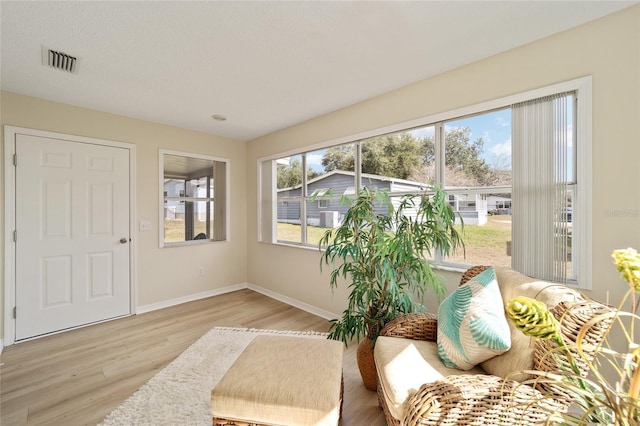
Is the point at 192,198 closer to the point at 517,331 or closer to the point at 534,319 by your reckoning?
the point at 517,331

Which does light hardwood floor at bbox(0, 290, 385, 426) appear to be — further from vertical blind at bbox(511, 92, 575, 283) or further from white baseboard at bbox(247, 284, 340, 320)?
vertical blind at bbox(511, 92, 575, 283)

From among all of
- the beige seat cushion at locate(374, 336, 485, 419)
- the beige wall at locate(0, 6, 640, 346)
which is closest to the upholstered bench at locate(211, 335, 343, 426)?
the beige seat cushion at locate(374, 336, 485, 419)

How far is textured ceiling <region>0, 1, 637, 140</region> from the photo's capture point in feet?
4.89

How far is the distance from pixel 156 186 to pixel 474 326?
3.70m

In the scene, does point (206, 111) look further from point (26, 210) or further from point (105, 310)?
point (105, 310)

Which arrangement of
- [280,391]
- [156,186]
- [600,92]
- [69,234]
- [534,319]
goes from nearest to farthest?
[534,319], [280,391], [600,92], [69,234], [156,186]

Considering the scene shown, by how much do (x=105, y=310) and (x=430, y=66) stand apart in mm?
4170

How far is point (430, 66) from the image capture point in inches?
81.2

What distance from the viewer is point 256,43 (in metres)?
1.78

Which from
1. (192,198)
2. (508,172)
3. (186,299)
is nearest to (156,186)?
(192,198)

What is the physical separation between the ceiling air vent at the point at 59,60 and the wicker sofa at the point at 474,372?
9.73 ft

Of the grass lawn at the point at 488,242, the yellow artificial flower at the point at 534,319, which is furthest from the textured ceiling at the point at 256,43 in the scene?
the yellow artificial flower at the point at 534,319

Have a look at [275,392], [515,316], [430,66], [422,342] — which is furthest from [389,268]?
[430,66]

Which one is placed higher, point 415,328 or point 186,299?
point 415,328
